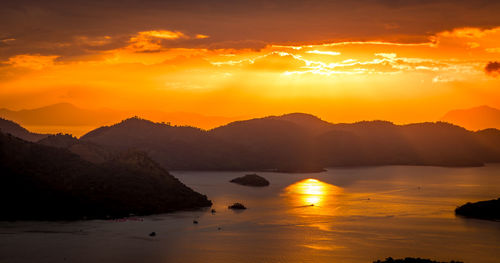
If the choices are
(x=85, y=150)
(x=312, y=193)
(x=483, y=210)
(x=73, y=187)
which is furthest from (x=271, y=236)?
(x=85, y=150)

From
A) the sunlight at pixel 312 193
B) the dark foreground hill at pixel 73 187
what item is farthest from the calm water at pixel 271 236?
the sunlight at pixel 312 193

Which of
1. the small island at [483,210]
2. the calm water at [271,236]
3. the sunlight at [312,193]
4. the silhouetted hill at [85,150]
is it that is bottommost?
the calm water at [271,236]

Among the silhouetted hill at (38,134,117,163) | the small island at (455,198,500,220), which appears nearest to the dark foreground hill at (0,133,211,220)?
the silhouetted hill at (38,134,117,163)

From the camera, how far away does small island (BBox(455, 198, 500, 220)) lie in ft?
369

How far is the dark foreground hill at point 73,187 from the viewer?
101188 millimetres

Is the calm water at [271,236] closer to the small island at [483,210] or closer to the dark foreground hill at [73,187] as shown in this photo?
the small island at [483,210]

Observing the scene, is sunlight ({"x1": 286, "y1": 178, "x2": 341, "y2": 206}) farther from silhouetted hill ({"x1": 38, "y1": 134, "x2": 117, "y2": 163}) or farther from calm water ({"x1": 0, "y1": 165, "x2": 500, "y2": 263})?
silhouetted hill ({"x1": 38, "y1": 134, "x2": 117, "y2": 163})

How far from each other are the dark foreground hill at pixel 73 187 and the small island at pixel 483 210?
2196 inches

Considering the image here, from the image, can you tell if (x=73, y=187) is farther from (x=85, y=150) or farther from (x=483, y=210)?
(x=483, y=210)

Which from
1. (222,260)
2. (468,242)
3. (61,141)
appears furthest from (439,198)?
(61,141)

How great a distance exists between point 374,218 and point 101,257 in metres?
58.9

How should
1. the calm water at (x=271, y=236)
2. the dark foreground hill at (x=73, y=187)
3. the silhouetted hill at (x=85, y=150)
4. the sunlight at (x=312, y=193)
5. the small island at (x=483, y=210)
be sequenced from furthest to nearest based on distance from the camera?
the silhouetted hill at (x=85, y=150), the sunlight at (x=312, y=193), the small island at (x=483, y=210), the dark foreground hill at (x=73, y=187), the calm water at (x=271, y=236)

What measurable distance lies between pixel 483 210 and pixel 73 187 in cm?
7926

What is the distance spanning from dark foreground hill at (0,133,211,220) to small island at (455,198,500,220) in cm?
5577
